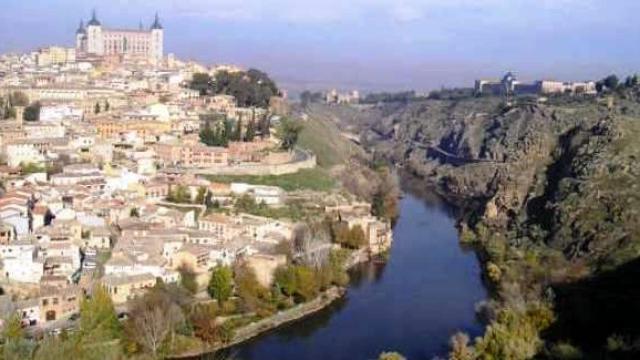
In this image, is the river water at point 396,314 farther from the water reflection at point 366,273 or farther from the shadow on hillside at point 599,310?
the shadow on hillside at point 599,310

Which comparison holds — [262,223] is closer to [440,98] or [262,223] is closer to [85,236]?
[85,236]

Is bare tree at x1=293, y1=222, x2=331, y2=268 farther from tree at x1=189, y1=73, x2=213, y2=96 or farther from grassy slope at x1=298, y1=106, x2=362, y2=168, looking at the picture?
tree at x1=189, y1=73, x2=213, y2=96

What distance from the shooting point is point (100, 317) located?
34.9ft

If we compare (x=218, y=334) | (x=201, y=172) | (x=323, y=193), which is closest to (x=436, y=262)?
(x=323, y=193)

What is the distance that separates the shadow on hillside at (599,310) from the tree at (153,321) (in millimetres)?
4447

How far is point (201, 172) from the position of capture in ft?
60.9

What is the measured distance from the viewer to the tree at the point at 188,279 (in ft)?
42.1

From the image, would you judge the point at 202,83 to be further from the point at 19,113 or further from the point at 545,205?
the point at 545,205

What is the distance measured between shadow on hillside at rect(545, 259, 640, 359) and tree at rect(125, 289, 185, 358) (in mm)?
4447

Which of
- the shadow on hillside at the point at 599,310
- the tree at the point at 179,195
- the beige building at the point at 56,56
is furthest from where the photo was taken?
the beige building at the point at 56,56

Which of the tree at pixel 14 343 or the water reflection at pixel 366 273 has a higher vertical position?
the tree at pixel 14 343

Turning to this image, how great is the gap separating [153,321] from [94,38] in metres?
25.1

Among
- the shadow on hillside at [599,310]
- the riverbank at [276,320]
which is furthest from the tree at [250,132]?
the shadow on hillside at [599,310]

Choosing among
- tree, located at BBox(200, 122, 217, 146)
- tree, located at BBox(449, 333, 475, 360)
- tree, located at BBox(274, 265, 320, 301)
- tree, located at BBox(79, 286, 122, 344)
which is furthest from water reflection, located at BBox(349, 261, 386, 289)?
tree, located at BBox(200, 122, 217, 146)
